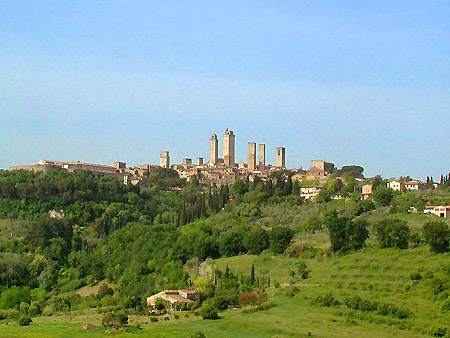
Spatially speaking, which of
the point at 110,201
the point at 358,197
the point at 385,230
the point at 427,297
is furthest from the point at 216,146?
the point at 427,297

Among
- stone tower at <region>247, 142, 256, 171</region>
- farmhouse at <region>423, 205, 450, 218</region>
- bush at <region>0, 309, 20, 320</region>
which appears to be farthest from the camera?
stone tower at <region>247, 142, 256, 171</region>

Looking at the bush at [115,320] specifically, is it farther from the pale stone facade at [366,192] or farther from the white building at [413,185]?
the white building at [413,185]

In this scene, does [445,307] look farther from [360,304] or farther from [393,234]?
[393,234]

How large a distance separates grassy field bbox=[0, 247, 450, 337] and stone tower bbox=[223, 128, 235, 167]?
85750mm

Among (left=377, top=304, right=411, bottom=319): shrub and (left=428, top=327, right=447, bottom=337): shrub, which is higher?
(left=377, top=304, right=411, bottom=319): shrub

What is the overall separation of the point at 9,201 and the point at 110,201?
1033 cm

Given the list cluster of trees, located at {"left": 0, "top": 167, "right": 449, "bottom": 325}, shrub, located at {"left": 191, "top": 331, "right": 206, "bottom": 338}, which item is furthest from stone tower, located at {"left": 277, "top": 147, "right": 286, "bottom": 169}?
shrub, located at {"left": 191, "top": 331, "right": 206, "bottom": 338}

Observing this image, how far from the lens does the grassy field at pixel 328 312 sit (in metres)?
44.4

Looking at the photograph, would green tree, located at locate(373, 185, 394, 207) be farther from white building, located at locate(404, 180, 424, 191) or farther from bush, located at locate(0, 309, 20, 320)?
bush, located at locate(0, 309, 20, 320)

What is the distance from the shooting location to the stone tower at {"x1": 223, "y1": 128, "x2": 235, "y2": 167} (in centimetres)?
14675

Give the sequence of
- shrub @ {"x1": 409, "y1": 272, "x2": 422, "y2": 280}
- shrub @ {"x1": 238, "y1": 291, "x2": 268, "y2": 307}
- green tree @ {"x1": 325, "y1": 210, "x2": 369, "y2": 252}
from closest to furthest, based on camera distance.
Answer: shrub @ {"x1": 238, "y1": 291, "x2": 268, "y2": 307} < shrub @ {"x1": 409, "y1": 272, "x2": 422, "y2": 280} < green tree @ {"x1": 325, "y1": 210, "x2": 369, "y2": 252}

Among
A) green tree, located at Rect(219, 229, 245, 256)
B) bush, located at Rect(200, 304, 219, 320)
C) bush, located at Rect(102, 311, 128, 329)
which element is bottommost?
bush, located at Rect(102, 311, 128, 329)

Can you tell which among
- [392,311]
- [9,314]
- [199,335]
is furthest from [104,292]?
[392,311]

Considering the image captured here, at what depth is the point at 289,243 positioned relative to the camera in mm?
66500
